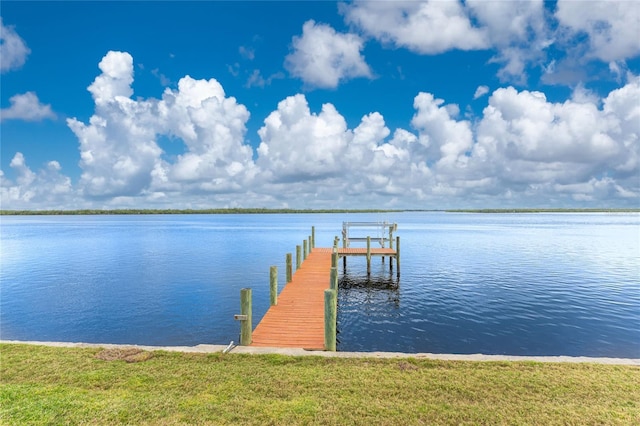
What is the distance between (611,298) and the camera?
22.8 m

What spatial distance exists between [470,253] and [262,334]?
3593 centimetres

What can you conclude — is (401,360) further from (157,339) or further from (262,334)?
(157,339)

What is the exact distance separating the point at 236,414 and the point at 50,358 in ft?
20.2

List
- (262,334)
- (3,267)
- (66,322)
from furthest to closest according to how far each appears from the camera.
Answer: (3,267) < (66,322) < (262,334)

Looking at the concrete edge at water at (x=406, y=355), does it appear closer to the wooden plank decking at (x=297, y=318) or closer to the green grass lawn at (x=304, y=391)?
the green grass lawn at (x=304, y=391)

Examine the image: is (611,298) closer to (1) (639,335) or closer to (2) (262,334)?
(1) (639,335)

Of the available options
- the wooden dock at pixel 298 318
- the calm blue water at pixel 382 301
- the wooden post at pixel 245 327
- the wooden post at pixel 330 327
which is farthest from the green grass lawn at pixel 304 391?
the calm blue water at pixel 382 301

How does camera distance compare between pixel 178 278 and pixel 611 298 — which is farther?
pixel 178 278

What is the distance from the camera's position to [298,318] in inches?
584

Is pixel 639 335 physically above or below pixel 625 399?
below

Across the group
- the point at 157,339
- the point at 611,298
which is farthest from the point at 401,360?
the point at 611,298

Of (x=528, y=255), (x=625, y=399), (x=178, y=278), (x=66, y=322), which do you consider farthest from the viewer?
(x=528, y=255)

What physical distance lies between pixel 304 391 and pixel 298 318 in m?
6.94

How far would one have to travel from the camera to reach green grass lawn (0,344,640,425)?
695 centimetres
